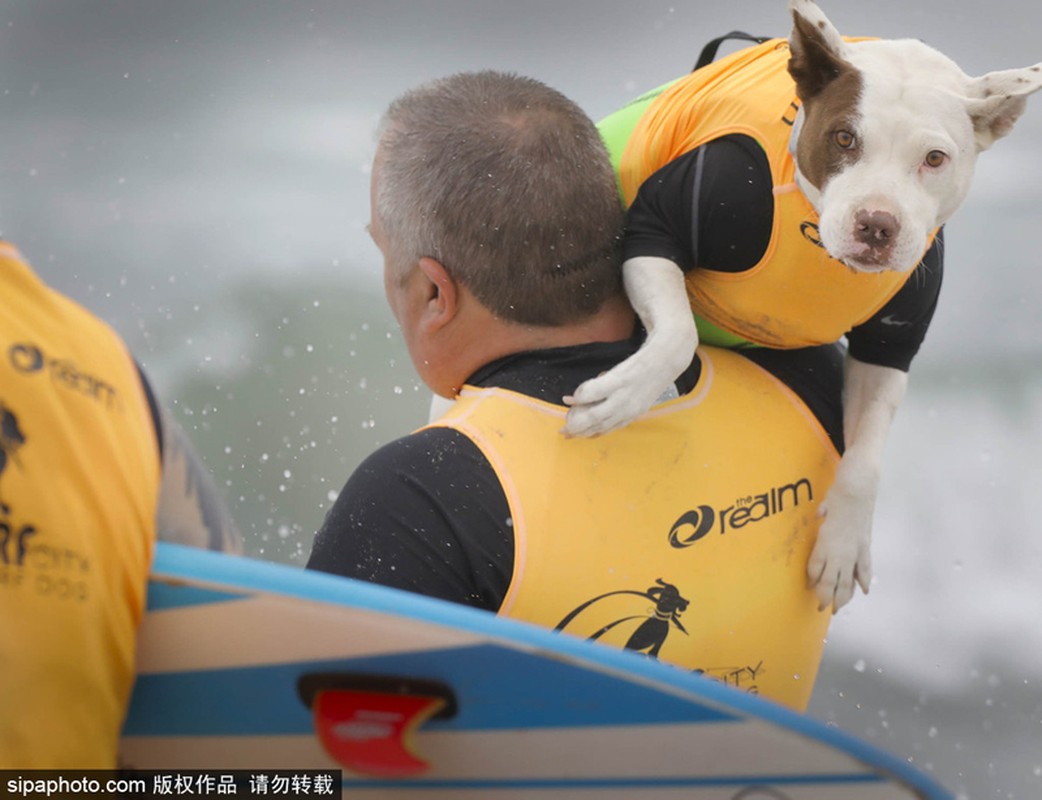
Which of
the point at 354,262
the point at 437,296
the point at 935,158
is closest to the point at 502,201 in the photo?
the point at 437,296

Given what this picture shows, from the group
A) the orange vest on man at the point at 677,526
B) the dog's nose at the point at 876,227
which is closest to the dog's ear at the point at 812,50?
the dog's nose at the point at 876,227

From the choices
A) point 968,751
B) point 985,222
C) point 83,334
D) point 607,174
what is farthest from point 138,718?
point 985,222

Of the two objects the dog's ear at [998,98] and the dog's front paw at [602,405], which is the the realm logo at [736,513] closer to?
the dog's front paw at [602,405]

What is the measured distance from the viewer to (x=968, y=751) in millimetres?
2861

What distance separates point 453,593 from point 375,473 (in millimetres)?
156

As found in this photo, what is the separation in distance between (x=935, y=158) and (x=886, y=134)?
6 centimetres

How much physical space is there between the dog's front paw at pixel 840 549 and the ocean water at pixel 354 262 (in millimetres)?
1402

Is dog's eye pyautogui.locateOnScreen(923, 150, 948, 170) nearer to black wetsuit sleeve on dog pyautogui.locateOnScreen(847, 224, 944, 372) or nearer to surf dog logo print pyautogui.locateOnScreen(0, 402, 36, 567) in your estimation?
black wetsuit sleeve on dog pyautogui.locateOnScreen(847, 224, 944, 372)

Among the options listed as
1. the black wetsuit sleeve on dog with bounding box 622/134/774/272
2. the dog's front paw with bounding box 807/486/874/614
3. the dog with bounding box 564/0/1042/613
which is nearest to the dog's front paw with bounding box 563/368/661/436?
the dog with bounding box 564/0/1042/613

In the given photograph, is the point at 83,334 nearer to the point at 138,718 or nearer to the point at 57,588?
the point at 57,588

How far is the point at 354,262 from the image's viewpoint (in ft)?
12.1

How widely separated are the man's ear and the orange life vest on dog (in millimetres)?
351

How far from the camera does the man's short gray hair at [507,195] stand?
1.45 metres

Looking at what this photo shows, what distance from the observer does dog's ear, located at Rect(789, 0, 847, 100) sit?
1.45m
